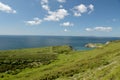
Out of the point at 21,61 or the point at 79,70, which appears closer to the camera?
the point at 79,70

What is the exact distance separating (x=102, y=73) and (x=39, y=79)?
25.1 meters

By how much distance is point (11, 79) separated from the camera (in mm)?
68312

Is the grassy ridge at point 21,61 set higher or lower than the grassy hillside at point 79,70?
lower

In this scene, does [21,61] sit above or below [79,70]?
below

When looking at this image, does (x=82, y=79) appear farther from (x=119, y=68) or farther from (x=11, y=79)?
(x=11, y=79)

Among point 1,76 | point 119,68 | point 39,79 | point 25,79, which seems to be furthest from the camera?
point 1,76

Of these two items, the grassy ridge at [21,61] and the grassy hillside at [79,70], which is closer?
the grassy hillside at [79,70]

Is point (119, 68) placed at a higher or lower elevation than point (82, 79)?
higher

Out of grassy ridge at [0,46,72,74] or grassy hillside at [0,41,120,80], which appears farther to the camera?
grassy ridge at [0,46,72,74]

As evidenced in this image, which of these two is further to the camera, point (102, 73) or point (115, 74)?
point (102, 73)

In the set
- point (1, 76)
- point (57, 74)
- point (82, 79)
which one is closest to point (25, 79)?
point (57, 74)

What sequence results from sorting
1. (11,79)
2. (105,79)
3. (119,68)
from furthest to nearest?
(11,79)
(119,68)
(105,79)

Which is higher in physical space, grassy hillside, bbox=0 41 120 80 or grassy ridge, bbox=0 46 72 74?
grassy hillside, bbox=0 41 120 80

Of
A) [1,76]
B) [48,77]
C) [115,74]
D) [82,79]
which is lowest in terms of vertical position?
[1,76]
